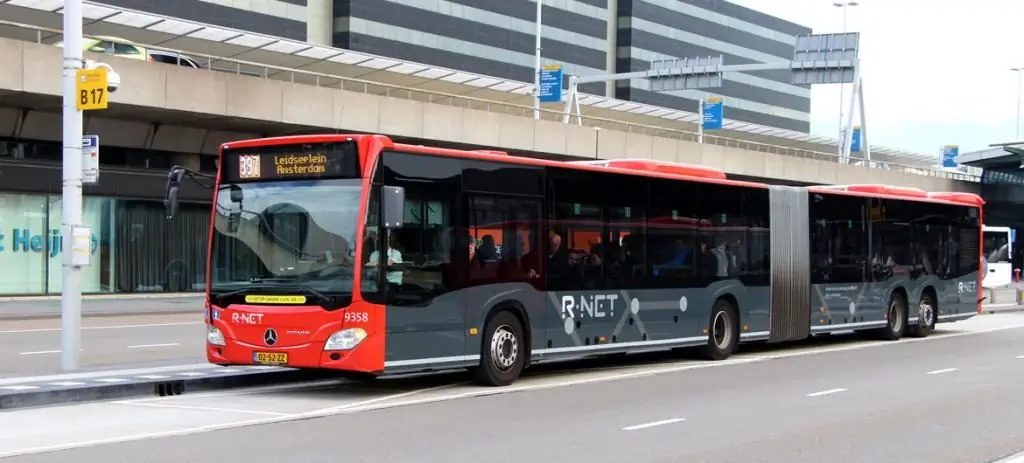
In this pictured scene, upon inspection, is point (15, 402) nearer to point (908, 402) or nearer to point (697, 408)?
point (697, 408)

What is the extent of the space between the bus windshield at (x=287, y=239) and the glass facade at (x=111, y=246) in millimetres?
22657

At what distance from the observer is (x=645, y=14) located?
314 ft

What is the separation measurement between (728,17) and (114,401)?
9888 cm

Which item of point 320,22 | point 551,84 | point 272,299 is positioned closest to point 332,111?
point 551,84

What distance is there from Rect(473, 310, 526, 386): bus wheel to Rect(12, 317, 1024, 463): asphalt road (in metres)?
0.44

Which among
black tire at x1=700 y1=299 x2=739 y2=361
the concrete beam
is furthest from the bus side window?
the concrete beam

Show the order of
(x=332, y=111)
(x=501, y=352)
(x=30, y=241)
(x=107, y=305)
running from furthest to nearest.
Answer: (x=332, y=111) < (x=30, y=241) < (x=107, y=305) < (x=501, y=352)

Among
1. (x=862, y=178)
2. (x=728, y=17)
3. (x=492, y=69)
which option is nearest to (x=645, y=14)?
(x=728, y=17)

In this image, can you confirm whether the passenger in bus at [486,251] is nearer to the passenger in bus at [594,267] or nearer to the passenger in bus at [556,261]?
the passenger in bus at [556,261]

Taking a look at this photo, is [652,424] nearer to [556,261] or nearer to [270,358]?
[270,358]

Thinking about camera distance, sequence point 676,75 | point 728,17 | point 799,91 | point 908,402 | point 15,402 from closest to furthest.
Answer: point 15,402 < point 908,402 < point 676,75 < point 728,17 < point 799,91

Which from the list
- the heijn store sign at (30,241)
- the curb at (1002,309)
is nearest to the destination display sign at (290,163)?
the heijn store sign at (30,241)

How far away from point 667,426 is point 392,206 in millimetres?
3790

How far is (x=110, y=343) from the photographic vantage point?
2069 cm
